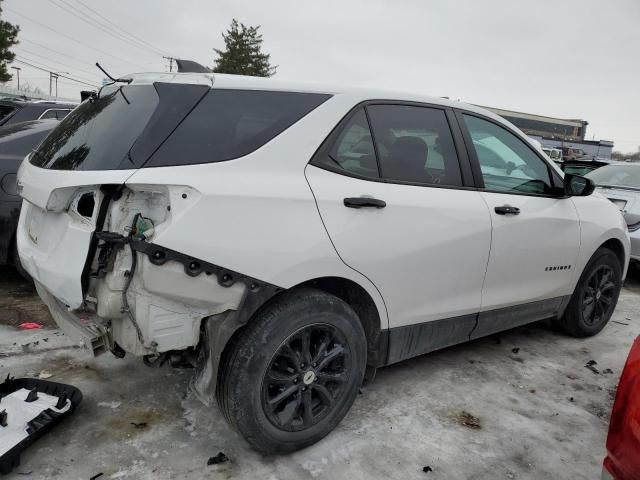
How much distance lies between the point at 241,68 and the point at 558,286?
33481 millimetres

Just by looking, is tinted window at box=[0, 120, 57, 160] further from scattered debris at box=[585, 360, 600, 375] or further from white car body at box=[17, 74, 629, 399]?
scattered debris at box=[585, 360, 600, 375]

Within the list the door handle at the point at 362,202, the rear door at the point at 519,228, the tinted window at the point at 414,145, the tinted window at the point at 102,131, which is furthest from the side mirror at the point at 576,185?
the tinted window at the point at 102,131

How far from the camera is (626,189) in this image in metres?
6.61

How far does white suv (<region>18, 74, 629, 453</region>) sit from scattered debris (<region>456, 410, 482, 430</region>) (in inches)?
16.8

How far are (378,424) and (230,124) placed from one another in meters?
1.82

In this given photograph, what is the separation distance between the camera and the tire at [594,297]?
4.11 meters

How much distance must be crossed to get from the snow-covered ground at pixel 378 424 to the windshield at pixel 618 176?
397cm

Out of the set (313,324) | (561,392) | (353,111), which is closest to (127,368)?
(313,324)

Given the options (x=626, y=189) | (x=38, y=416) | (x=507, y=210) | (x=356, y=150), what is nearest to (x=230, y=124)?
(x=356, y=150)

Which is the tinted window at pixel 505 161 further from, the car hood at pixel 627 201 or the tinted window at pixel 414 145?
the car hood at pixel 627 201

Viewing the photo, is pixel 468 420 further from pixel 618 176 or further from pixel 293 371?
pixel 618 176

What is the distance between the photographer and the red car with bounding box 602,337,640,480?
151 centimetres

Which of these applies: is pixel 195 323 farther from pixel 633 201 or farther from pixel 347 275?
pixel 633 201

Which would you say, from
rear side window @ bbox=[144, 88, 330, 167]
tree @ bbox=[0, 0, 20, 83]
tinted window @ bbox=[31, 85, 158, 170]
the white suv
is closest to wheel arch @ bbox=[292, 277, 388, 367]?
the white suv
